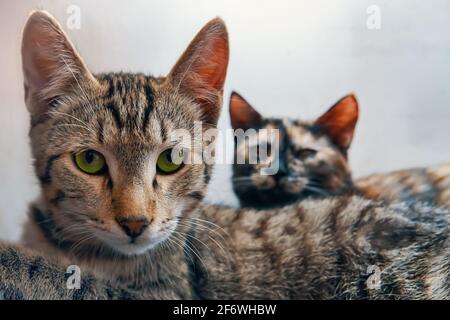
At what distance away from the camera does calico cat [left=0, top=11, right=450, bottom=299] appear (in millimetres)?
910

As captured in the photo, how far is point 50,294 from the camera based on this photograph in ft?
3.00

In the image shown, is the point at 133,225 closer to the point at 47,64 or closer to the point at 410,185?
the point at 47,64

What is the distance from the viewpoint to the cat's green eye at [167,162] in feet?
3.10

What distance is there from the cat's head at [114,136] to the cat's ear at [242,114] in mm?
88

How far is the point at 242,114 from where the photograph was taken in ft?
3.66

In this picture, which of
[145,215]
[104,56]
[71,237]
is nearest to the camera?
[145,215]

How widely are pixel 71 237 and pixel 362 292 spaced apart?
1.93 ft

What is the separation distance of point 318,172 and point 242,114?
0.21 metres

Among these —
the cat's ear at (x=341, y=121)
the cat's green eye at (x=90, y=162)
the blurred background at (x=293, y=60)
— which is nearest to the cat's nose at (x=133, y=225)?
the cat's green eye at (x=90, y=162)

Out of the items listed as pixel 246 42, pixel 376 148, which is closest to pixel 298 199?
pixel 376 148

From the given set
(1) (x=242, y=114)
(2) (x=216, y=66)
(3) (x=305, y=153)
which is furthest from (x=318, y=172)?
(2) (x=216, y=66)

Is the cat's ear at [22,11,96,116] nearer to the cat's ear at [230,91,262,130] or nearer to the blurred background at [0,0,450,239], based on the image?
the blurred background at [0,0,450,239]

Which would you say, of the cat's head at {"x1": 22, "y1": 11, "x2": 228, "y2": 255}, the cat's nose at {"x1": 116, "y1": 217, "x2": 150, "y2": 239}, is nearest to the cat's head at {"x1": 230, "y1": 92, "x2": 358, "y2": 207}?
the cat's head at {"x1": 22, "y1": 11, "x2": 228, "y2": 255}
